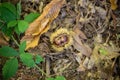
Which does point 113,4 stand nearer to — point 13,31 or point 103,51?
point 103,51

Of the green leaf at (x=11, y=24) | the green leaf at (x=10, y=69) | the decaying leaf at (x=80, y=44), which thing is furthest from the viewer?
the decaying leaf at (x=80, y=44)

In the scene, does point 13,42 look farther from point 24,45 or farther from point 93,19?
point 93,19

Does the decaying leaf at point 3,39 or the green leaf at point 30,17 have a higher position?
the green leaf at point 30,17

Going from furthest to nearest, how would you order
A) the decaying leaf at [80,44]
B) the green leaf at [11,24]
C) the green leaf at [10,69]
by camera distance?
the decaying leaf at [80,44], the green leaf at [11,24], the green leaf at [10,69]

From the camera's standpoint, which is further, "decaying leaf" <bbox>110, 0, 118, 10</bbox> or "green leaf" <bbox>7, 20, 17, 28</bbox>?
"decaying leaf" <bbox>110, 0, 118, 10</bbox>

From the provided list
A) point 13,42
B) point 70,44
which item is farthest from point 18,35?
point 70,44

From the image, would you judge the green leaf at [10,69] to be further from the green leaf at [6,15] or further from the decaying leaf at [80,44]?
the decaying leaf at [80,44]

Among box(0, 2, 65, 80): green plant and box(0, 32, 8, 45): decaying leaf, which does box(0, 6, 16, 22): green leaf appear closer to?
box(0, 2, 65, 80): green plant

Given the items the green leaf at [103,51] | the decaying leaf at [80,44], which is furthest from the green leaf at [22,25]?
the green leaf at [103,51]

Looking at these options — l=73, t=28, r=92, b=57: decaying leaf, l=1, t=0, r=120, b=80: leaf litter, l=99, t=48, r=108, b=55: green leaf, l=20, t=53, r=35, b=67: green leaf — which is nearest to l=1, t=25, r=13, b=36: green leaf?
l=1, t=0, r=120, b=80: leaf litter
